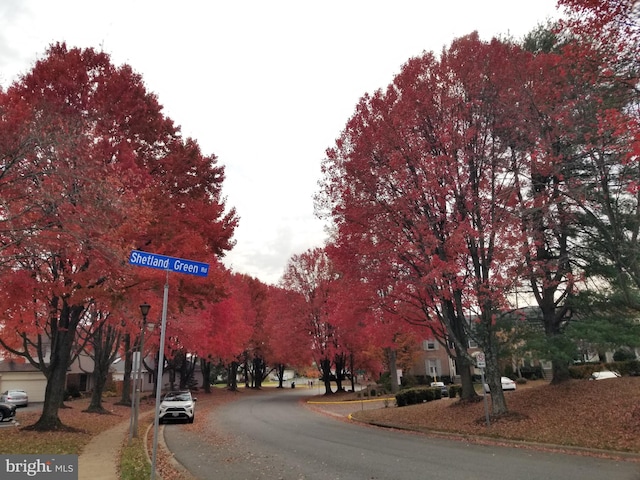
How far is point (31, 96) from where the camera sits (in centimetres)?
1264

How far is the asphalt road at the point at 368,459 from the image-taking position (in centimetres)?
878

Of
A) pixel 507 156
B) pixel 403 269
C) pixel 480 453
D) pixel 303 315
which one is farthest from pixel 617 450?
pixel 303 315

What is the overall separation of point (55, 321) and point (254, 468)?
11582 mm

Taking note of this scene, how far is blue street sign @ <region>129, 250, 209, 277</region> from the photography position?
659 centimetres

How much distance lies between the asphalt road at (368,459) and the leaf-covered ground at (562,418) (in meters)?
1.42

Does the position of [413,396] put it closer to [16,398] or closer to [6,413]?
[6,413]

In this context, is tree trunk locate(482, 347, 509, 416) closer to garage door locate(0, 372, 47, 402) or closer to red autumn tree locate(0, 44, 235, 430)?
red autumn tree locate(0, 44, 235, 430)

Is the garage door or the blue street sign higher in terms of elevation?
the blue street sign

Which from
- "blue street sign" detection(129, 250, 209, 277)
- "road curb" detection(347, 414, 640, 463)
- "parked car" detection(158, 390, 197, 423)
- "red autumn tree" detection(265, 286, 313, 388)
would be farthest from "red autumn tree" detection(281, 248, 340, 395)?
"blue street sign" detection(129, 250, 209, 277)

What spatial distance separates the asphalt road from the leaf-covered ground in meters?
1.42

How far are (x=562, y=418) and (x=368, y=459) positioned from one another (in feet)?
24.0

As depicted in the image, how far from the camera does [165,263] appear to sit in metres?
6.75

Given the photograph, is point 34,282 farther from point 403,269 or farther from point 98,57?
point 403,269

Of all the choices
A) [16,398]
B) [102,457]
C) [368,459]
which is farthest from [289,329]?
[368,459]
